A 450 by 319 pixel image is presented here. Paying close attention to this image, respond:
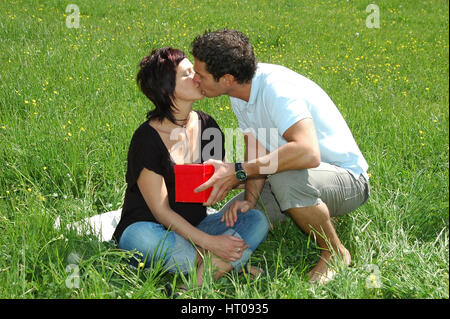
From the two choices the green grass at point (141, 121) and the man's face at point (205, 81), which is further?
the man's face at point (205, 81)

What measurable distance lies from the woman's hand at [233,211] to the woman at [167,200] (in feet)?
0.13

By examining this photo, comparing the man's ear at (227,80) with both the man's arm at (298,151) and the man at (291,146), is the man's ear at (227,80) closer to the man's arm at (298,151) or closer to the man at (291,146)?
the man at (291,146)

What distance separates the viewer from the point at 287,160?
8.32ft

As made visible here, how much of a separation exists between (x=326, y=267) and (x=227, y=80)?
44.8 inches

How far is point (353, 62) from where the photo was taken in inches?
268

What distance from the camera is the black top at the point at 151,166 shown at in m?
2.67

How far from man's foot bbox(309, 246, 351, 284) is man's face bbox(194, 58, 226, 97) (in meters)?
1.07

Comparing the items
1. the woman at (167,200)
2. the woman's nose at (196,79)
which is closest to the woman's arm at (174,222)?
the woman at (167,200)

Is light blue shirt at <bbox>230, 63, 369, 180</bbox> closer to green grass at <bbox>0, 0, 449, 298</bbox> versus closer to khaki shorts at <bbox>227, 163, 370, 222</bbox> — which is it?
khaki shorts at <bbox>227, 163, 370, 222</bbox>

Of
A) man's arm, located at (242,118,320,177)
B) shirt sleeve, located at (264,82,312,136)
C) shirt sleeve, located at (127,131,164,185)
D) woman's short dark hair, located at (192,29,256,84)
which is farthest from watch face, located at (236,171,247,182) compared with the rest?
woman's short dark hair, located at (192,29,256,84)

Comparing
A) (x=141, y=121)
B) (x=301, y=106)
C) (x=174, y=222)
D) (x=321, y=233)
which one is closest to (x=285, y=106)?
(x=301, y=106)

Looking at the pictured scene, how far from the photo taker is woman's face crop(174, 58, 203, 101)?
8.99 feet

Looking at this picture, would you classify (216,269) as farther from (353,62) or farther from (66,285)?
(353,62)

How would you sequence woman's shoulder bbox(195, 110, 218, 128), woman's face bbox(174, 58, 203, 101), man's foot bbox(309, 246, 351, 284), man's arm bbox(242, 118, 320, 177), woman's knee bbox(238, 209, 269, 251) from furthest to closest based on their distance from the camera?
woman's shoulder bbox(195, 110, 218, 128), woman's knee bbox(238, 209, 269, 251), woman's face bbox(174, 58, 203, 101), man's foot bbox(309, 246, 351, 284), man's arm bbox(242, 118, 320, 177)
